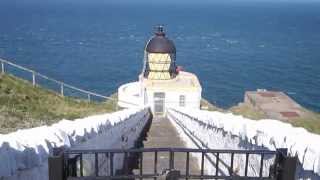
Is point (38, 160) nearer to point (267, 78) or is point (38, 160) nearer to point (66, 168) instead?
point (66, 168)

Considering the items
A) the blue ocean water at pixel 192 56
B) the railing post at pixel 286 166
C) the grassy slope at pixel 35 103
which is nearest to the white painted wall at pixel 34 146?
the railing post at pixel 286 166

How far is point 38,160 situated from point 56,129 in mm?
1103

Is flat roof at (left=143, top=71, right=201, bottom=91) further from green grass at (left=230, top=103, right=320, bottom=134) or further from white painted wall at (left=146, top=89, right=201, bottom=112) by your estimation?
green grass at (left=230, top=103, right=320, bottom=134)

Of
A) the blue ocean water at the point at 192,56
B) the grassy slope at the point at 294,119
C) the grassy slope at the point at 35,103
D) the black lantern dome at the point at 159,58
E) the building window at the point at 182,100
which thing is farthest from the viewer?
the blue ocean water at the point at 192,56

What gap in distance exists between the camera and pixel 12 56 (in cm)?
8681

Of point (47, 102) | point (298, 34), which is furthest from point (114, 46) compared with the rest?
point (47, 102)

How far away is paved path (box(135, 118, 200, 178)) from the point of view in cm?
1159

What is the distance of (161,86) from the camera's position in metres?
32.1

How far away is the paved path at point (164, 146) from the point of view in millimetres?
11594

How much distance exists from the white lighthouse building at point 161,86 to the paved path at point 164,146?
338 inches

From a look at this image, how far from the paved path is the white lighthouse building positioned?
8.58m

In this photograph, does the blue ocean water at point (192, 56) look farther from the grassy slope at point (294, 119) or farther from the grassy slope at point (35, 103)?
the grassy slope at point (35, 103)

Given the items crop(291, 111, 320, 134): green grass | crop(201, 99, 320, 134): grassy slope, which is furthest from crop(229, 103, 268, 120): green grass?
crop(291, 111, 320, 134): green grass

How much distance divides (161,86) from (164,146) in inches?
650
